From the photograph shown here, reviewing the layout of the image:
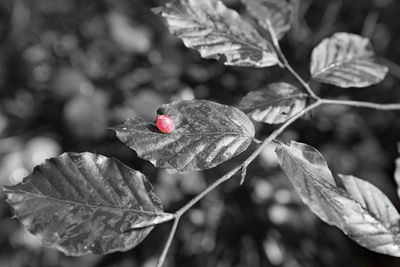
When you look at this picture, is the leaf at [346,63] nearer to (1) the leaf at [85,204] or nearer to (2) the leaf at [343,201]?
(2) the leaf at [343,201]

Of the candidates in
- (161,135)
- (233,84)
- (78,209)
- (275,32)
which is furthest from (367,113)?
(78,209)

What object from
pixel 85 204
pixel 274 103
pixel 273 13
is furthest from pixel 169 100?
pixel 85 204

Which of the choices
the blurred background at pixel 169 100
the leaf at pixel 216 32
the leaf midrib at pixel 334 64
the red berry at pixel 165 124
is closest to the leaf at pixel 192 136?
the red berry at pixel 165 124

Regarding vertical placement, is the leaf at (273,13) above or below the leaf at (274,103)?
above

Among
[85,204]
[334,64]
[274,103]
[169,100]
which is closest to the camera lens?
[85,204]

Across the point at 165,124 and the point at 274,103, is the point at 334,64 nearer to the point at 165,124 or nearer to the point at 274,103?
the point at 274,103

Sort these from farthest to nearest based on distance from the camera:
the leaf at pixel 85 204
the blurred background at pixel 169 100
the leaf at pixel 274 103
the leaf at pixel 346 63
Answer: the blurred background at pixel 169 100
the leaf at pixel 346 63
the leaf at pixel 274 103
the leaf at pixel 85 204
